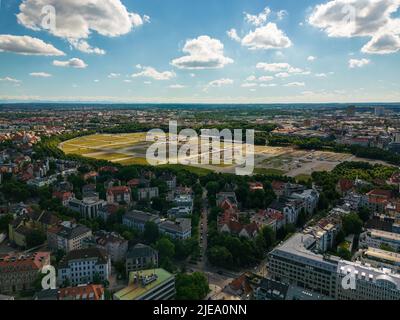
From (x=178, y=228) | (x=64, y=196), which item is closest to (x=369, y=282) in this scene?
(x=178, y=228)

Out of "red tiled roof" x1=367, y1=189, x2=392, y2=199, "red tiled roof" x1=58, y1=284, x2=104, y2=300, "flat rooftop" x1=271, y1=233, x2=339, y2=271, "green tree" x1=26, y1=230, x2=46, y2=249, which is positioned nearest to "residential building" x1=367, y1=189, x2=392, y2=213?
"red tiled roof" x1=367, y1=189, x2=392, y2=199

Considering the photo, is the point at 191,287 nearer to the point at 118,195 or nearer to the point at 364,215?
the point at 364,215

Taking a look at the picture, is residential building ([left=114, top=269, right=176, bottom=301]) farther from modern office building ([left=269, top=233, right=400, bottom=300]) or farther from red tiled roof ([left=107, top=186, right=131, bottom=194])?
red tiled roof ([left=107, top=186, right=131, bottom=194])

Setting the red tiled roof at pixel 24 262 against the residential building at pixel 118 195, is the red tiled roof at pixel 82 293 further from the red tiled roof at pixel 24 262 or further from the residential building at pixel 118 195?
the residential building at pixel 118 195

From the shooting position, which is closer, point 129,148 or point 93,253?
point 93,253

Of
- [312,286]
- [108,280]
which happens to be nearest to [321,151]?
[312,286]

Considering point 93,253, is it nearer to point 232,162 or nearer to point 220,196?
point 220,196
